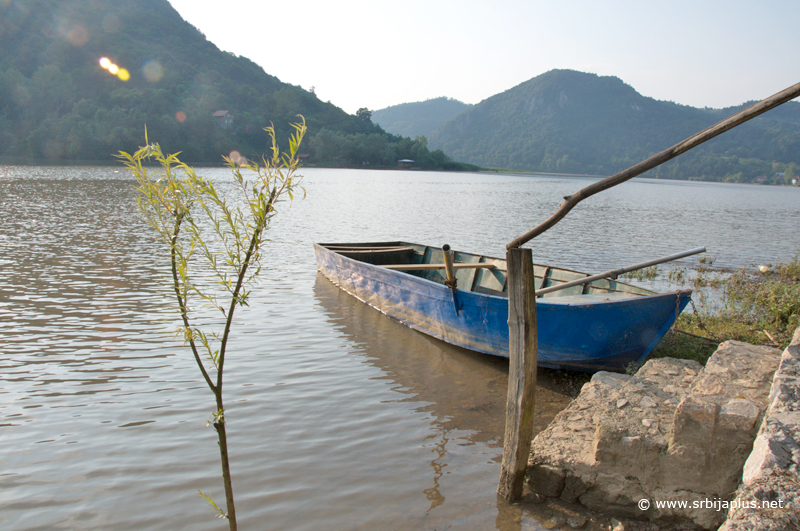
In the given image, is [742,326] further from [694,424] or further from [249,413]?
[249,413]

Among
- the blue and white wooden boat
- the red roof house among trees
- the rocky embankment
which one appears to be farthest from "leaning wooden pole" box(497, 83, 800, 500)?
the red roof house among trees

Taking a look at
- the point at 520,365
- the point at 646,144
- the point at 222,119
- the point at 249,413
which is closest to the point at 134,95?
the point at 222,119

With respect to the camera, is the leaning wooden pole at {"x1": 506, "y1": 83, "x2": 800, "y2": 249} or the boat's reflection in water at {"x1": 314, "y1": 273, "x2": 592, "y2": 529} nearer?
the leaning wooden pole at {"x1": 506, "y1": 83, "x2": 800, "y2": 249}

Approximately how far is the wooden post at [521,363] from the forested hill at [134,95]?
212 ft

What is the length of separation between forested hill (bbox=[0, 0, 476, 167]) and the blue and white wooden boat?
59.3 metres

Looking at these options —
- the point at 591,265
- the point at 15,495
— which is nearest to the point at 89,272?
the point at 15,495

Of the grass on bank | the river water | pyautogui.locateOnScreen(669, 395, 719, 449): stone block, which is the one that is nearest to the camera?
pyautogui.locateOnScreen(669, 395, 719, 449): stone block

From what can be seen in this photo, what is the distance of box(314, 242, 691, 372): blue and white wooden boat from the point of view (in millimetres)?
6375

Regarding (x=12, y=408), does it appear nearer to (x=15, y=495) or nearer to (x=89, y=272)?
(x=15, y=495)

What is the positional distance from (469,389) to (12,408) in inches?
220

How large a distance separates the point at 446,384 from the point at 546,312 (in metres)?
1.76

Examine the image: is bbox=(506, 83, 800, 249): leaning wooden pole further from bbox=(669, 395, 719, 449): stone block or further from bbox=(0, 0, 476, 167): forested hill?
bbox=(0, 0, 476, 167): forested hill

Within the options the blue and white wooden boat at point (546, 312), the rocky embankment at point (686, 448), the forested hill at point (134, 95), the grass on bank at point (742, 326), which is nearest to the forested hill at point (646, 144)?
the forested hill at point (134, 95)

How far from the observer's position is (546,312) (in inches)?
259
